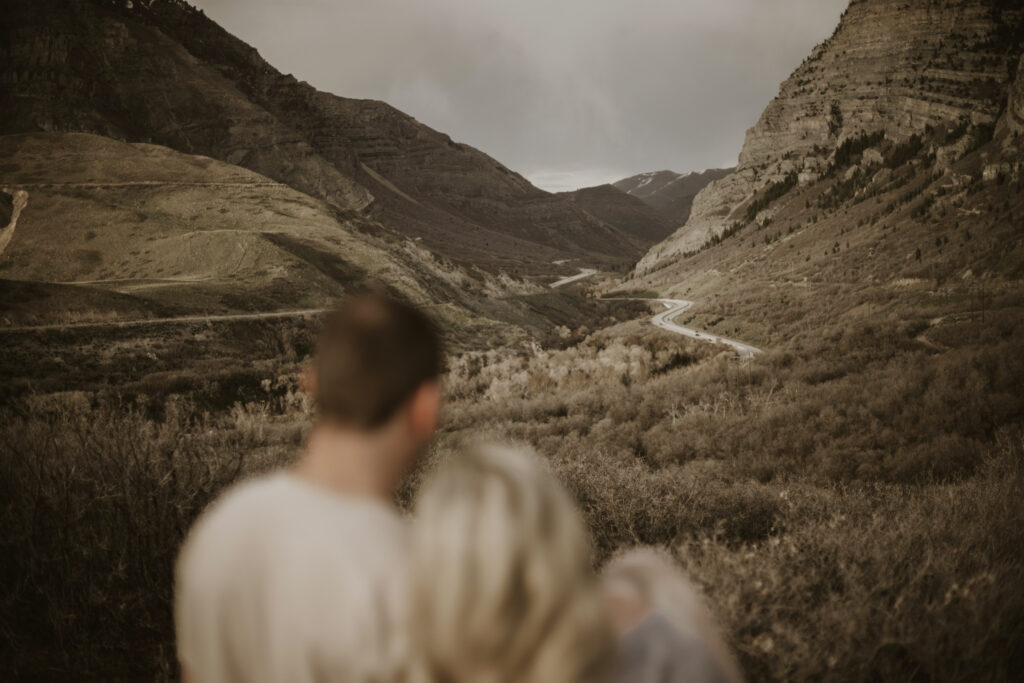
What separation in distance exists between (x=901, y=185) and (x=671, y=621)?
64886mm

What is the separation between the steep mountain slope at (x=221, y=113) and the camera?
72.8m

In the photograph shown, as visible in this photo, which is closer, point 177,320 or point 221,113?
point 177,320

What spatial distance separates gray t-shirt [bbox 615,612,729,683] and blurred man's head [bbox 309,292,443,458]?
757 millimetres

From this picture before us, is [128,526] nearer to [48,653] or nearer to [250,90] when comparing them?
[48,653]

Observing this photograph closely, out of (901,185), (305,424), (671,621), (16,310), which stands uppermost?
(901,185)

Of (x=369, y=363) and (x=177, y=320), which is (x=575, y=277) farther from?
(x=369, y=363)

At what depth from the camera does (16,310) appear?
2020 cm

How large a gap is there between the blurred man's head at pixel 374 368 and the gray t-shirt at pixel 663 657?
2.48ft

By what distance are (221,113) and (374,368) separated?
10258 centimetres

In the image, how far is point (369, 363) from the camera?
1255 millimetres

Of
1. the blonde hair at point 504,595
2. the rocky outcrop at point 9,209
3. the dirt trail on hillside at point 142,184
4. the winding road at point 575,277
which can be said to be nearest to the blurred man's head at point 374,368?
the blonde hair at point 504,595

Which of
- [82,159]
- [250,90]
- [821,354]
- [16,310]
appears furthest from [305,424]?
[250,90]

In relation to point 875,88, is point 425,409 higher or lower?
lower

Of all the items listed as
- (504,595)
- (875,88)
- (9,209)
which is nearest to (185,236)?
(9,209)
